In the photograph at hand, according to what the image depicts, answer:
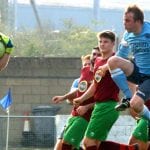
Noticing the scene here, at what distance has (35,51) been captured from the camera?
2814 centimetres

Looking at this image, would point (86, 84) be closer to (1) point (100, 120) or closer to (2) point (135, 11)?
(1) point (100, 120)

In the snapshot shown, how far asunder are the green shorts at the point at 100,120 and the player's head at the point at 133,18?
107cm

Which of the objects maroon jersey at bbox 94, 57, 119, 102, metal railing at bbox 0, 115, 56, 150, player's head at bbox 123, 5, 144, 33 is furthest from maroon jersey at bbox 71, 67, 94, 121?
metal railing at bbox 0, 115, 56, 150

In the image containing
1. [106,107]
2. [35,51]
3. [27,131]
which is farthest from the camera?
[35,51]

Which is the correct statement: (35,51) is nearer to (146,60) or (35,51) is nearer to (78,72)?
(78,72)

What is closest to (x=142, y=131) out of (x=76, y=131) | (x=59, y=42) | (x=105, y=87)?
(x=105, y=87)

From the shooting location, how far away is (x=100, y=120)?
29.3 feet

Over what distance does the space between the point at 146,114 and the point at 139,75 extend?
1.49 ft

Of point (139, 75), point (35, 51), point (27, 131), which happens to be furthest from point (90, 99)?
point (35, 51)

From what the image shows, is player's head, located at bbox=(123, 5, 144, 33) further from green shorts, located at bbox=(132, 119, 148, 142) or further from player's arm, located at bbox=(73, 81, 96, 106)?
green shorts, located at bbox=(132, 119, 148, 142)

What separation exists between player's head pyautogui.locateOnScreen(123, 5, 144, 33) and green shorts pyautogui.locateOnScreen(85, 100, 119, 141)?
107cm

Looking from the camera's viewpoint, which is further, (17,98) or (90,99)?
(17,98)

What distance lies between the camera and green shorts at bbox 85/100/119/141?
893 centimetres

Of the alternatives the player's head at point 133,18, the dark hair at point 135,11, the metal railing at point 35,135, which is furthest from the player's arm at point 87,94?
the metal railing at point 35,135
